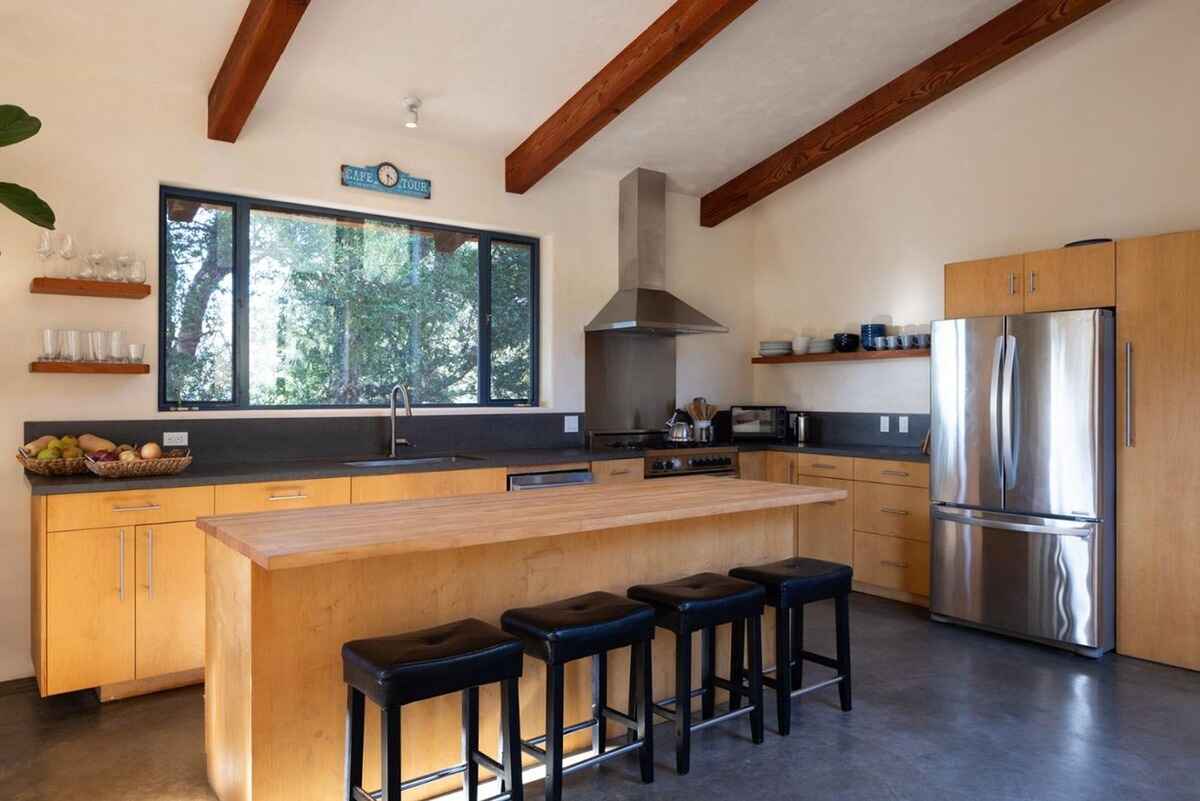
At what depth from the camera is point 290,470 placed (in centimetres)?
364

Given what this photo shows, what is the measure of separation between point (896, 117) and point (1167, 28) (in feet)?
4.52

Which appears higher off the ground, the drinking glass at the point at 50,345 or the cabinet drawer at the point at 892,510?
the drinking glass at the point at 50,345

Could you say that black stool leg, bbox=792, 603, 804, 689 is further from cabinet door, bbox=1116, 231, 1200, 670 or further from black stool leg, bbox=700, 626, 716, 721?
cabinet door, bbox=1116, 231, 1200, 670

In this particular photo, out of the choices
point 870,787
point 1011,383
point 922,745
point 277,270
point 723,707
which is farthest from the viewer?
point 277,270

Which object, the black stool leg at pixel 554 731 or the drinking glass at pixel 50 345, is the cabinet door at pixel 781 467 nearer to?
the black stool leg at pixel 554 731

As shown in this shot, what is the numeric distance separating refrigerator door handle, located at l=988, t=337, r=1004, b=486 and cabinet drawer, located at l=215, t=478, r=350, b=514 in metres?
3.24

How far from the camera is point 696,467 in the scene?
17.0 feet

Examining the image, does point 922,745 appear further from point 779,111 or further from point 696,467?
point 779,111

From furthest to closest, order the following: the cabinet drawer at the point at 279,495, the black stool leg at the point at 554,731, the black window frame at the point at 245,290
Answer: the black window frame at the point at 245,290 < the cabinet drawer at the point at 279,495 < the black stool leg at the point at 554,731

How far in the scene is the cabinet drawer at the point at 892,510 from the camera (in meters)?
4.64

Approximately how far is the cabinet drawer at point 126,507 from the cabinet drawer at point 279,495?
8 cm

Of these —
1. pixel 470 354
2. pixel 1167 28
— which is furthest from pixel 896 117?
pixel 470 354

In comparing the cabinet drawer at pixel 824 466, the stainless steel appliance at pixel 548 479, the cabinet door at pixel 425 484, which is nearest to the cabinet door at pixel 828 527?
the cabinet drawer at pixel 824 466

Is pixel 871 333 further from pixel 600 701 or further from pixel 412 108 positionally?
pixel 600 701
